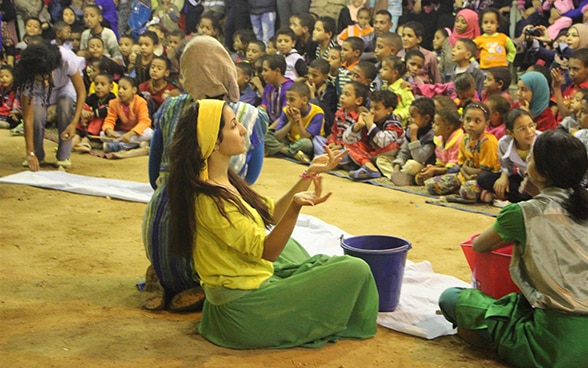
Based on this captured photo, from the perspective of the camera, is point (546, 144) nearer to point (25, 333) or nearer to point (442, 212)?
point (25, 333)

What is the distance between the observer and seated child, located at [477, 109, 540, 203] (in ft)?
17.6

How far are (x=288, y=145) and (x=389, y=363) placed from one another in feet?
15.1

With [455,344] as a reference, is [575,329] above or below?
above

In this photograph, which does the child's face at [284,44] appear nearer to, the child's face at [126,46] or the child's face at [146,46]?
the child's face at [146,46]

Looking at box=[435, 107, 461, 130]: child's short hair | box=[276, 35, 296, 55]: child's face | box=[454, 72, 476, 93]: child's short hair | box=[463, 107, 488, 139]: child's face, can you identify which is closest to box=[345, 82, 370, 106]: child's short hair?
box=[454, 72, 476, 93]: child's short hair

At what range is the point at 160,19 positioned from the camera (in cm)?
1175

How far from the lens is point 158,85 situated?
27.9 ft

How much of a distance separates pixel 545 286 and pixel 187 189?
1.38 meters

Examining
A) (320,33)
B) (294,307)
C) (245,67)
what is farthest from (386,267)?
(320,33)

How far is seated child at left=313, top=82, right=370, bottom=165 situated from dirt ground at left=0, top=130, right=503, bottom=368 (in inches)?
17.0

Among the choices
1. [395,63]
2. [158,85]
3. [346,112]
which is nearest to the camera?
[346,112]

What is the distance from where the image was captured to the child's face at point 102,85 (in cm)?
830

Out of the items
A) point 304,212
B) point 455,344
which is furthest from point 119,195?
point 455,344

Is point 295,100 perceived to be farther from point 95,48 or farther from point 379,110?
point 95,48
